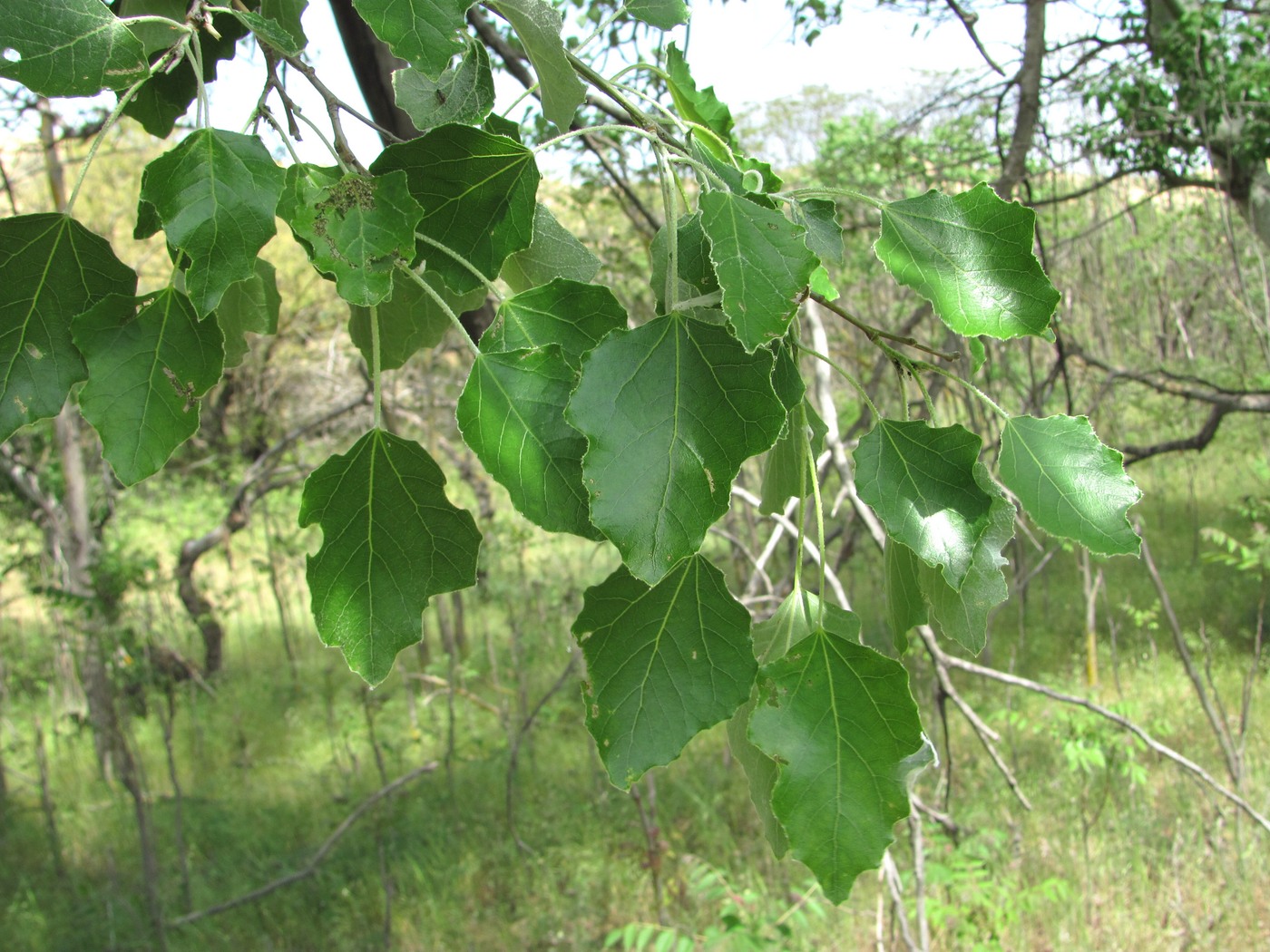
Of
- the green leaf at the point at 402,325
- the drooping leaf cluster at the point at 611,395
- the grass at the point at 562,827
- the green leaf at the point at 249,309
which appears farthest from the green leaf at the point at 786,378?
the grass at the point at 562,827

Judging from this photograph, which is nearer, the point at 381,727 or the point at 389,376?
the point at 389,376

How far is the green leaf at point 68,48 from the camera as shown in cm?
34

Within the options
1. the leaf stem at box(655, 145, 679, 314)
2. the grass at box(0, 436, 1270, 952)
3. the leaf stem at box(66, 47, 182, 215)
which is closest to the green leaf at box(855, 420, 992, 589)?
the leaf stem at box(655, 145, 679, 314)

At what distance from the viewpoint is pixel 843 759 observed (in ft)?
1.23

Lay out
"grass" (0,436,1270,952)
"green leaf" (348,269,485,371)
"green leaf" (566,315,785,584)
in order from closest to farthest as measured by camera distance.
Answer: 1. "green leaf" (566,315,785,584)
2. "green leaf" (348,269,485,371)
3. "grass" (0,436,1270,952)

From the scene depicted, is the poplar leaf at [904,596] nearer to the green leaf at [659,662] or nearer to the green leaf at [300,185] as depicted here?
the green leaf at [659,662]

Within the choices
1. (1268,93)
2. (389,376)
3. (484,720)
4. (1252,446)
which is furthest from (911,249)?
(1252,446)

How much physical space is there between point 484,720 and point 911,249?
4.87m

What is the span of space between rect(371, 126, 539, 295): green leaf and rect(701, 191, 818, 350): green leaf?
0.35 feet

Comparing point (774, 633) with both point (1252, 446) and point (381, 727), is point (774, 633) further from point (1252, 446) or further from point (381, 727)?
point (1252, 446)

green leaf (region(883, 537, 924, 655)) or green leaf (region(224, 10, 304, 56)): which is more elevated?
green leaf (region(224, 10, 304, 56))

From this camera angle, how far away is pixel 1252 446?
5656mm

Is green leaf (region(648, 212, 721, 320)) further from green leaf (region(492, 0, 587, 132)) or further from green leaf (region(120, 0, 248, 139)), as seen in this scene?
green leaf (region(120, 0, 248, 139))

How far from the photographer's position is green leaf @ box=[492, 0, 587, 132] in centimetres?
45
